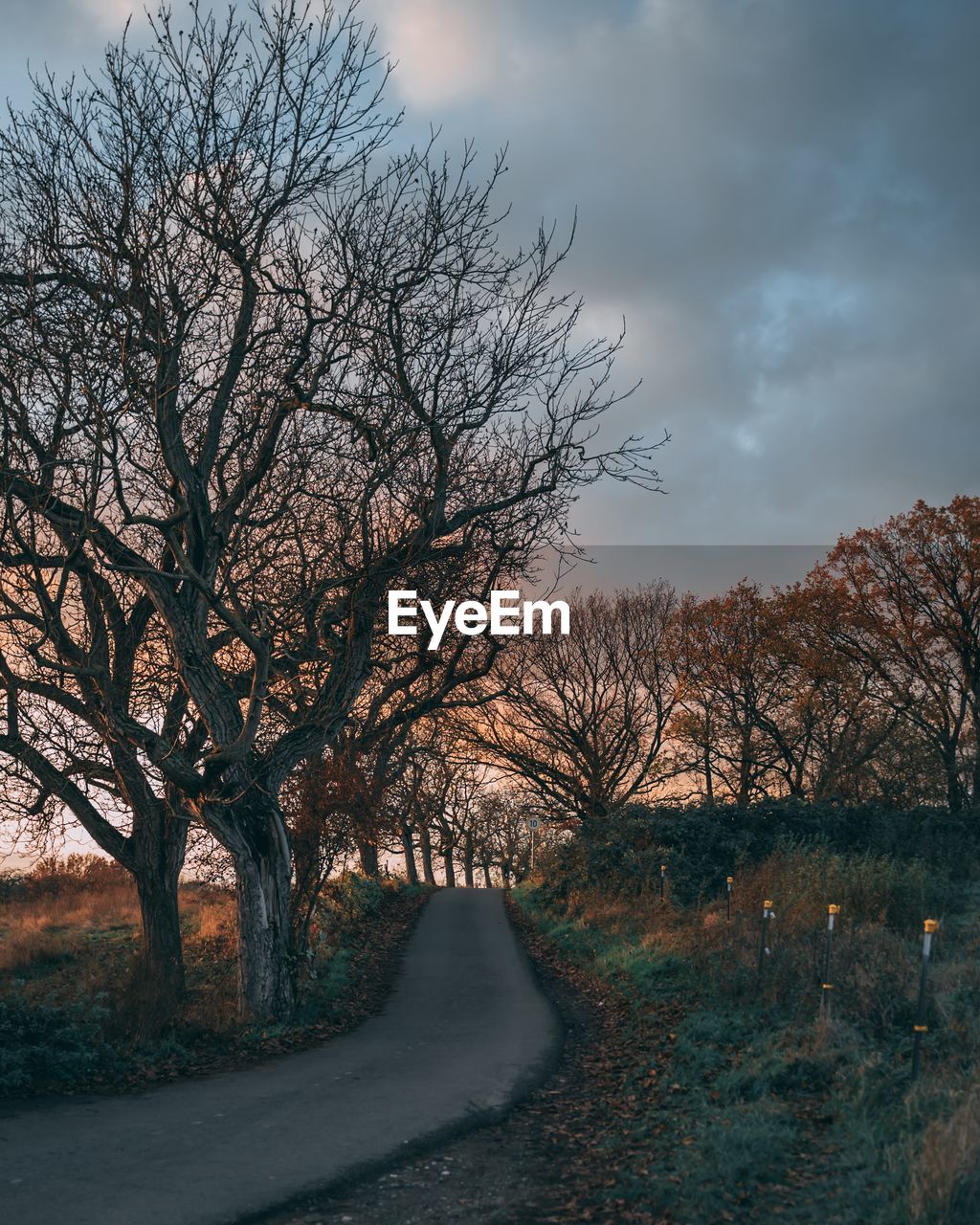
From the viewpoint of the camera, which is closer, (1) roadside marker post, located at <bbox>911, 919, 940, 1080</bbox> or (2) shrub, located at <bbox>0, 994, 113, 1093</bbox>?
(1) roadside marker post, located at <bbox>911, 919, 940, 1080</bbox>

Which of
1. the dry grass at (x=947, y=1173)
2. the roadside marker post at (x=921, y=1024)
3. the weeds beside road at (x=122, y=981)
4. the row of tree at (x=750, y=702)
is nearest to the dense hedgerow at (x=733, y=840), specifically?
the row of tree at (x=750, y=702)

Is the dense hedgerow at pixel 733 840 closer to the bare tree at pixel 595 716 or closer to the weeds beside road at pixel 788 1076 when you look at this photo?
the weeds beside road at pixel 788 1076

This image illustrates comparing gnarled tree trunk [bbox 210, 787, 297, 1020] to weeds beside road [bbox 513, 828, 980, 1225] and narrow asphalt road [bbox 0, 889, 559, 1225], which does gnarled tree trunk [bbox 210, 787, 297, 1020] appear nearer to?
narrow asphalt road [bbox 0, 889, 559, 1225]

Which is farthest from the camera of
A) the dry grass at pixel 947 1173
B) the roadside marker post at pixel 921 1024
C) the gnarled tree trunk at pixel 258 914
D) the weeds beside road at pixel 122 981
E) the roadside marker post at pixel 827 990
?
the gnarled tree trunk at pixel 258 914

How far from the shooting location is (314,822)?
52.9ft

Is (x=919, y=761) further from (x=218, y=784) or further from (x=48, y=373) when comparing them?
(x=48, y=373)

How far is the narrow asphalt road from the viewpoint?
24.6 ft

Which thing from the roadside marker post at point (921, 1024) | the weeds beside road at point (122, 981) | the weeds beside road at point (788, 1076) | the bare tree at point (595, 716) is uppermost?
the bare tree at point (595, 716)

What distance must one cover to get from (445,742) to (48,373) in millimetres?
24709

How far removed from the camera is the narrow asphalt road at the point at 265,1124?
748cm

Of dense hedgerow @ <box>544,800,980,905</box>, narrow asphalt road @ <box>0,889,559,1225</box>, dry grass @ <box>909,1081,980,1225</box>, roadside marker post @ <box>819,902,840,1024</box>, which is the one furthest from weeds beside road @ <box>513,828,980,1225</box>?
dense hedgerow @ <box>544,800,980,905</box>

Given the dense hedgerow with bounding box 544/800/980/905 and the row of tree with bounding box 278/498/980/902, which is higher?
the row of tree with bounding box 278/498/980/902

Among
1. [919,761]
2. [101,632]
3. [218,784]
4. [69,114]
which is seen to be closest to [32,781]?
[101,632]

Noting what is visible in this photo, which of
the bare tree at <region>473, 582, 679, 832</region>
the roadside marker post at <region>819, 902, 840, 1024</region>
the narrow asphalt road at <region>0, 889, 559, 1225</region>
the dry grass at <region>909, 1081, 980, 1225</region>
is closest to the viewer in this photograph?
the dry grass at <region>909, 1081, 980, 1225</region>
